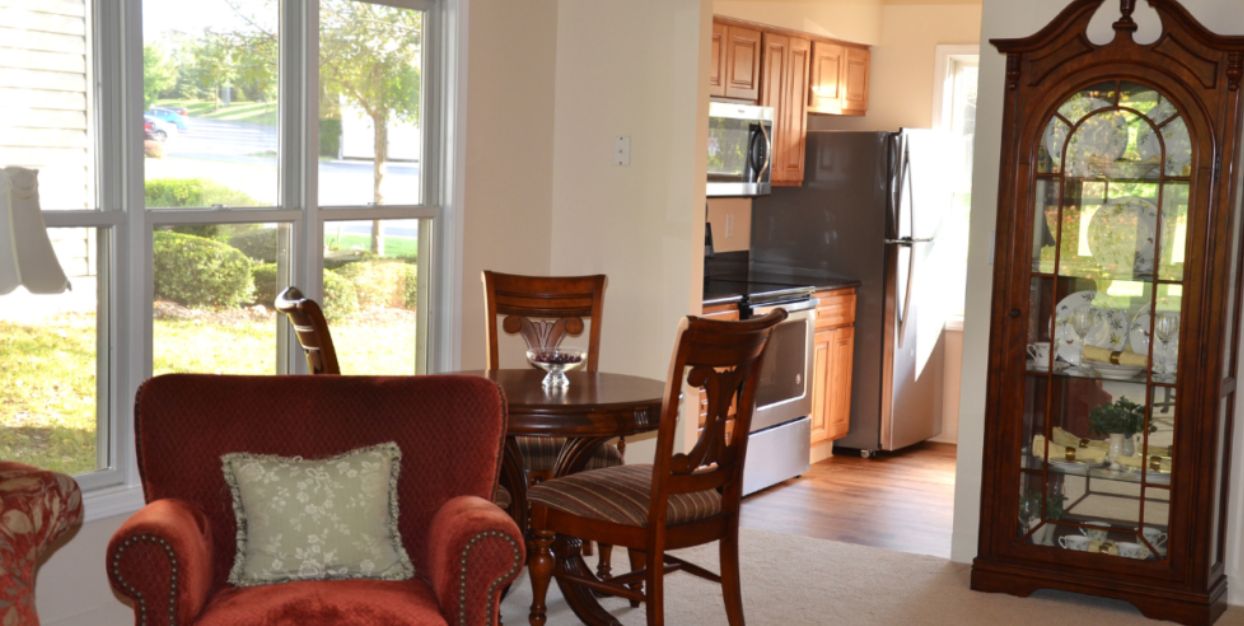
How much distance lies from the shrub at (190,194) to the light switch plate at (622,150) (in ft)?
5.13

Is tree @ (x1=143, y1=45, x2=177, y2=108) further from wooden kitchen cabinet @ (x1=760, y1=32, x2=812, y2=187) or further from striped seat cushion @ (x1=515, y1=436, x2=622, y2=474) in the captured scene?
wooden kitchen cabinet @ (x1=760, y1=32, x2=812, y2=187)

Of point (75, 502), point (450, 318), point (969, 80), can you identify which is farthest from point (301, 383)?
point (969, 80)

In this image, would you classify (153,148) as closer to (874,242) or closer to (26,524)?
(26,524)

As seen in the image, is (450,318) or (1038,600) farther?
(450,318)

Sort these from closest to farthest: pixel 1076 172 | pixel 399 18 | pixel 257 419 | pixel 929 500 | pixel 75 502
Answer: pixel 75 502 < pixel 257 419 < pixel 1076 172 < pixel 399 18 < pixel 929 500

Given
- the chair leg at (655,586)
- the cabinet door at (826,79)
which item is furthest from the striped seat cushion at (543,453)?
the cabinet door at (826,79)

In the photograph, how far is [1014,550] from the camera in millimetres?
4191

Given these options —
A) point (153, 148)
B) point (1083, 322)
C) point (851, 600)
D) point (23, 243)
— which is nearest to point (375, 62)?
point (153, 148)

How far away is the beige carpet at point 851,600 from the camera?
3.92m

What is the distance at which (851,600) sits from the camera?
4094 millimetres

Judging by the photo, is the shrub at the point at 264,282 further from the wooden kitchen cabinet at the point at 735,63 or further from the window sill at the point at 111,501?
the wooden kitchen cabinet at the point at 735,63

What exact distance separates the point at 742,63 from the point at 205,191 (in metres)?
2.83

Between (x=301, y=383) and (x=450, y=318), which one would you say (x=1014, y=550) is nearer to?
(x=450, y=318)

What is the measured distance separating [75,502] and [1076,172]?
3.03m
